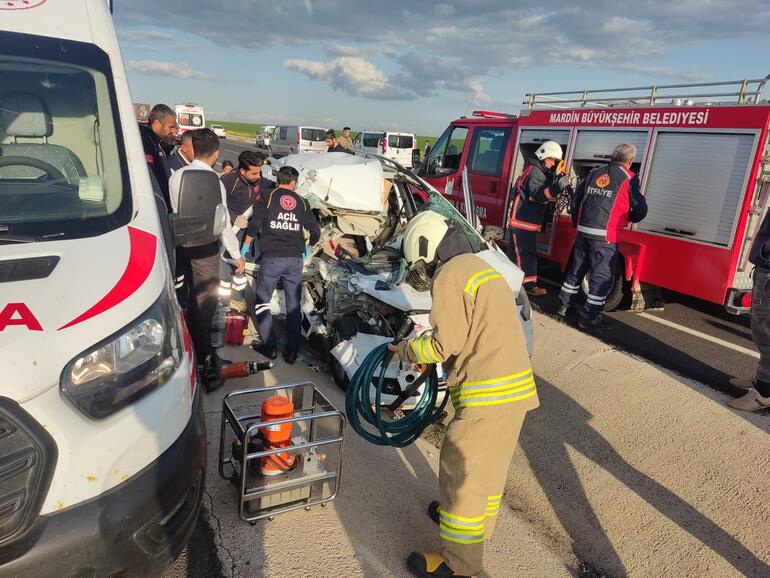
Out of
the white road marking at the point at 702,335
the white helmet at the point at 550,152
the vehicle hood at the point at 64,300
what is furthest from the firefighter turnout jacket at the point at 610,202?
the vehicle hood at the point at 64,300

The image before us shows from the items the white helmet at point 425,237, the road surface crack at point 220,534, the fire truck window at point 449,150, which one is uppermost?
the fire truck window at point 449,150

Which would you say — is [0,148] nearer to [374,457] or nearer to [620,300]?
A: [374,457]

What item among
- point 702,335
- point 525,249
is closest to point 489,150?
point 525,249

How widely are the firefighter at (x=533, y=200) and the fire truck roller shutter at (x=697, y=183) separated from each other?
1104mm

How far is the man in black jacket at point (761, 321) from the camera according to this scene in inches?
173

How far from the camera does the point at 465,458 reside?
253 cm

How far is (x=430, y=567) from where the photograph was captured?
104 inches

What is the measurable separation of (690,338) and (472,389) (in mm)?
4726

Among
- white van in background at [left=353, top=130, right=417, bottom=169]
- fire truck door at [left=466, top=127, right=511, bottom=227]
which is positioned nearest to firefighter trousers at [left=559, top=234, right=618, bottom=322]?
fire truck door at [left=466, top=127, right=511, bottom=227]

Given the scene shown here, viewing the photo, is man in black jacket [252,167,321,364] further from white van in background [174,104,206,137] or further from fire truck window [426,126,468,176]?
white van in background [174,104,206,137]

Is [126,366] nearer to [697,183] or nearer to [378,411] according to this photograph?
[378,411]

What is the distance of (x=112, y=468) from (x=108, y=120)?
164 cm

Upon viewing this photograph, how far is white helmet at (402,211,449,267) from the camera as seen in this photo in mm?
2701

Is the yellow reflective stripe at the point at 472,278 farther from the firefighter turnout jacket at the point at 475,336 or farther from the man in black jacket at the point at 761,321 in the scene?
the man in black jacket at the point at 761,321
